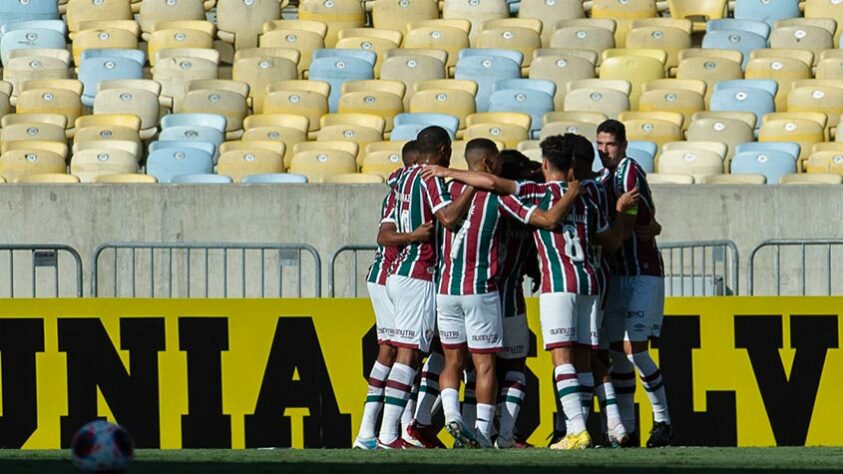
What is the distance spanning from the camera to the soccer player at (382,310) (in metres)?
9.66

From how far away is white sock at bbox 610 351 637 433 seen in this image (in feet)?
32.1

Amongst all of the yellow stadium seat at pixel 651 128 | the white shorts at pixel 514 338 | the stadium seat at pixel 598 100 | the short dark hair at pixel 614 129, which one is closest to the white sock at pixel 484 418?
the white shorts at pixel 514 338

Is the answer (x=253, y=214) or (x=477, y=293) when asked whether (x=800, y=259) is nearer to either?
(x=477, y=293)

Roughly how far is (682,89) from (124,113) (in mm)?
5494

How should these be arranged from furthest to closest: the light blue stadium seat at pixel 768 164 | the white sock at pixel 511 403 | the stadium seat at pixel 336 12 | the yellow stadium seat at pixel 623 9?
the stadium seat at pixel 336 12 → the yellow stadium seat at pixel 623 9 → the light blue stadium seat at pixel 768 164 → the white sock at pixel 511 403

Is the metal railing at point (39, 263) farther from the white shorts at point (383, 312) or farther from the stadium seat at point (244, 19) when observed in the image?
the stadium seat at point (244, 19)

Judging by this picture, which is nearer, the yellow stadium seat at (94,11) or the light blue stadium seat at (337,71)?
the light blue stadium seat at (337,71)

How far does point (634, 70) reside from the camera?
17.7 metres

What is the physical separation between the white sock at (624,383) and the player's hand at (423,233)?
1.29m

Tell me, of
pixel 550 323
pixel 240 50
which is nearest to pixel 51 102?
pixel 240 50

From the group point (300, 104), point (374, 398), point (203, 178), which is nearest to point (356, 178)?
point (203, 178)

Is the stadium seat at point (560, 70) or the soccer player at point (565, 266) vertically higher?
the stadium seat at point (560, 70)

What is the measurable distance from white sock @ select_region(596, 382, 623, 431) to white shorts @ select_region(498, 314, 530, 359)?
19.2 inches

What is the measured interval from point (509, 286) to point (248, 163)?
596 centimetres
